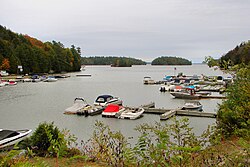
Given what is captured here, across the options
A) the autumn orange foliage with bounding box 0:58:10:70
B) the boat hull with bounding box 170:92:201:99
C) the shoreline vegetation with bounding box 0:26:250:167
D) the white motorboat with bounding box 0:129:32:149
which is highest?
the autumn orange foliage with bounding box 0:58:10:70

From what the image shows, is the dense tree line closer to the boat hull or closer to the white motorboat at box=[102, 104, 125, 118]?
the boat hull

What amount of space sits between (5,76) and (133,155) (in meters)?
77.7

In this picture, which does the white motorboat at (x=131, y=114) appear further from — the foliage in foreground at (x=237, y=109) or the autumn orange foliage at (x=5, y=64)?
the autumn orange foliage at (x=5, y=64)

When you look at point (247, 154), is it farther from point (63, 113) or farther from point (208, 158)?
point (63, 113)

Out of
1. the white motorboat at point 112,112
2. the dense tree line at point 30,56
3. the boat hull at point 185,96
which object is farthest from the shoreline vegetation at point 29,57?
the white motorboat at point 112,112

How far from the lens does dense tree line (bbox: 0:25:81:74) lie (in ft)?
260

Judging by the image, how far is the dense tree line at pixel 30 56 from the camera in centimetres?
7938

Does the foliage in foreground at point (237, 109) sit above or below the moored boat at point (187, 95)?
above

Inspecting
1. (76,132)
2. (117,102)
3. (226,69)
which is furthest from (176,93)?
(226,69)

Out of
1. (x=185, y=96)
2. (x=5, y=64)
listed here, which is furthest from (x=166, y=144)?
(x=5, y=64)

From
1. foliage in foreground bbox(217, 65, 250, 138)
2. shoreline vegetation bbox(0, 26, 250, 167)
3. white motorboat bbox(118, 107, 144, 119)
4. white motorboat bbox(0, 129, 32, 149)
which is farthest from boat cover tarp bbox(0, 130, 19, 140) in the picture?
white motorboat bbox(118, 107, 144, 119)

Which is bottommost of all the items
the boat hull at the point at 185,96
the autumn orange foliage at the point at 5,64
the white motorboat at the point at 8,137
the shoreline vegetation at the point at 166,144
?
the boat hull at the point at 185,96

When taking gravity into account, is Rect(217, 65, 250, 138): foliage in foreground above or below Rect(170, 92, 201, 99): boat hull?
above

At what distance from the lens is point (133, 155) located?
16.5ft
